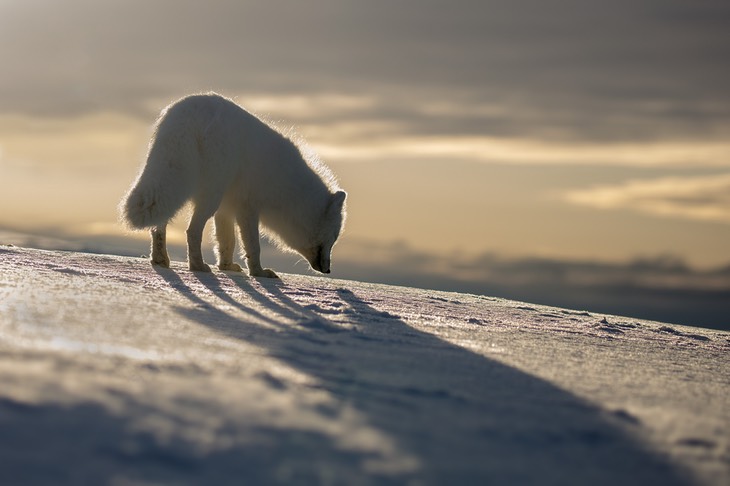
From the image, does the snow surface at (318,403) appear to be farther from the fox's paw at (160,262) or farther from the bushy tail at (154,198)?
the fox's paw at (160,262)

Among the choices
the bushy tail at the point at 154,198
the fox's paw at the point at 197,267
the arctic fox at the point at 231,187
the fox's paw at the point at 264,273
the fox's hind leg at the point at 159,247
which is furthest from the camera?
the fox's paw at the point at 264,273

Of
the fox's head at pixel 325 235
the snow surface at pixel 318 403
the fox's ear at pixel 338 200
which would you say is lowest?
the snow surface at pixel 318 403

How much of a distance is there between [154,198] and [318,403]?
16.6 feet

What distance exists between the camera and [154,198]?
23.2 feet

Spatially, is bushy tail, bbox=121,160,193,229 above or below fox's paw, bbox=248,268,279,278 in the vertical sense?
above

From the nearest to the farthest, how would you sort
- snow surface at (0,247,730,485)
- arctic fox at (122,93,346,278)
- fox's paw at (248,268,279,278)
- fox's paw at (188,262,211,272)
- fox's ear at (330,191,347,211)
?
snow surface at (0,247,730,485) < arctic fox at (122,93,346,278) < fox's paw at (188,262,211,272) < fox's paw at (248,268,279,278) < fox's ear at (330,191,347,211)

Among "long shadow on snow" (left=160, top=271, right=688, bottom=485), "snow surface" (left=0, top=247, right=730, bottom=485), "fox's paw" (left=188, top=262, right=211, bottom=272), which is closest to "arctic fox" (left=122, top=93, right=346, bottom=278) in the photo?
"fox's paw" (left=188, top=262, right=211, bottom=272)

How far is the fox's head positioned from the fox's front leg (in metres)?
0.63

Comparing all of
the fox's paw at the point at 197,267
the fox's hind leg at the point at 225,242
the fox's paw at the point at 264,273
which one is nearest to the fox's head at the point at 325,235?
→ the fox's paw at the point at 264,273

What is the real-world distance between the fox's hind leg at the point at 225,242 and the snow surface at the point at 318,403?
381 cm

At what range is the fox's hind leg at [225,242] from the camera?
852 cm

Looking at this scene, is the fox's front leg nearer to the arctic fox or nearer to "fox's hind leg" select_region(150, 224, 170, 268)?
the arctic fox

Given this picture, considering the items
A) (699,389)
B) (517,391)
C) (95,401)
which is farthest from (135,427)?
(699,389)

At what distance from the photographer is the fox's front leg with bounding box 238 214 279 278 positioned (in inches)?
311
